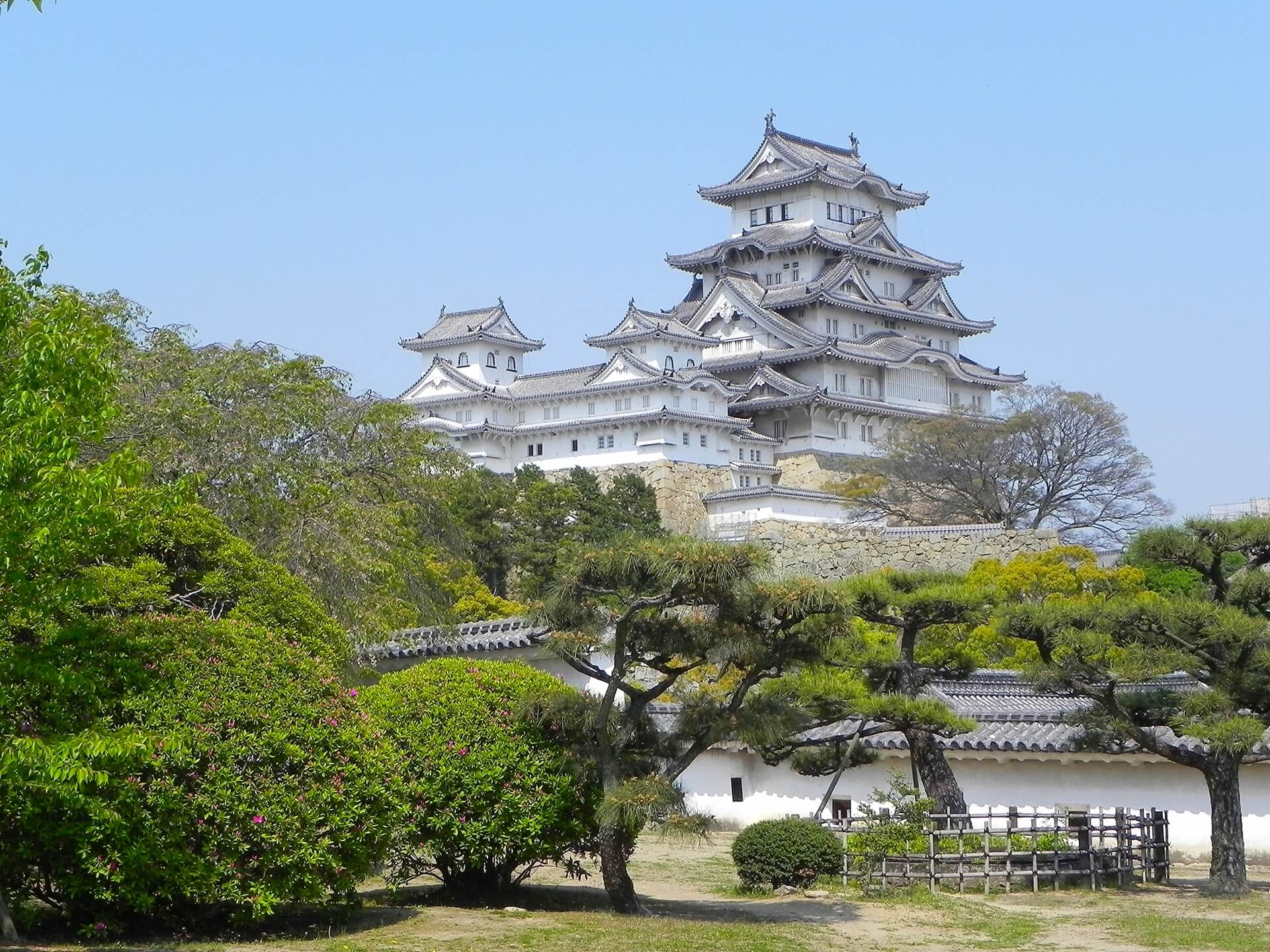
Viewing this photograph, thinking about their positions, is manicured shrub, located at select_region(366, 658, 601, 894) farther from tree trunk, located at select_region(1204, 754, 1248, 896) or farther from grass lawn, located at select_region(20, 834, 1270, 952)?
tree trunk, located at select_region(1204, 754, 1248, 896)

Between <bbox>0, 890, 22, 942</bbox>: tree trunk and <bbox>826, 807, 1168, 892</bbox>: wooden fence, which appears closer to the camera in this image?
<bbox>0, 890, 22, 942</bbox>: tree trunk

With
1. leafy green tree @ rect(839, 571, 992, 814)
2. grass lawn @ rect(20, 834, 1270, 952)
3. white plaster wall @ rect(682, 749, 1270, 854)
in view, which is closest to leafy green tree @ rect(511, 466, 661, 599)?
white plaster wall @ rect(682, 749, 1270, 854)

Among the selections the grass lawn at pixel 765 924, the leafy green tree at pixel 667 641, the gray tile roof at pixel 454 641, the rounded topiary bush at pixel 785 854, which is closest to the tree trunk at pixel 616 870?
the leafy green tree at pixel 667 641

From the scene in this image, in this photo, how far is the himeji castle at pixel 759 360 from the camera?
208ft

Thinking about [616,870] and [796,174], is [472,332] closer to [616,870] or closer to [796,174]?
[796,174]

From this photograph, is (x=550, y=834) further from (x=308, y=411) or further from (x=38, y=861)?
(x=308, y=411)

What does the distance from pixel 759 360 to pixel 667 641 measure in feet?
171

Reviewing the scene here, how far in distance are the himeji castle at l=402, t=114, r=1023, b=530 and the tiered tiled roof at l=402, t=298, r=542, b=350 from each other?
86 mm

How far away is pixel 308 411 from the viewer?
25141 millimetres

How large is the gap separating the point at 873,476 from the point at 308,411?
119 feet

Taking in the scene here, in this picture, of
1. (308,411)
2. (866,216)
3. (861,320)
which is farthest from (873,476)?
(308,411)

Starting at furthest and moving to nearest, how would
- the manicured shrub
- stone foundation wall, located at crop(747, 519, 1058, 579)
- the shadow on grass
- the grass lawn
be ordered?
stone foundation wall, located at crop(747, 519, 1058, 579) < the shadow on grass < the manicured shrub < the grass lawn

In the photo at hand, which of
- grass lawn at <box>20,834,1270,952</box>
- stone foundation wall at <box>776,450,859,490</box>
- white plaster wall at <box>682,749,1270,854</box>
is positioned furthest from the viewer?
stone foundation wall at <box>776,450,859,490</box>

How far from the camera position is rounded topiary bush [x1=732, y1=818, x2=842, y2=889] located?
17828 mm
